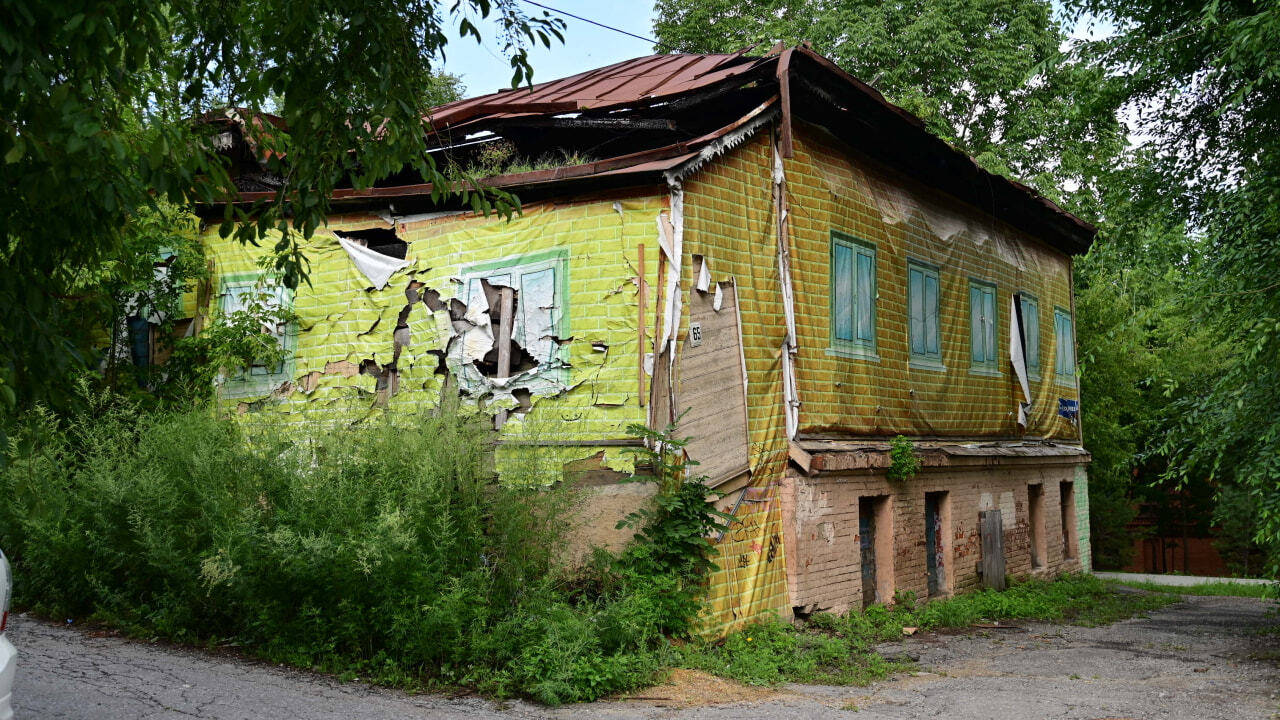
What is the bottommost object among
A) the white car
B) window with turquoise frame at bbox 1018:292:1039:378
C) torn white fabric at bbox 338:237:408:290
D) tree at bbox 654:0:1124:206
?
the white car

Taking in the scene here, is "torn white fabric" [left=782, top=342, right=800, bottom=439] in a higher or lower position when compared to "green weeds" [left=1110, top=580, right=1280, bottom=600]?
higher

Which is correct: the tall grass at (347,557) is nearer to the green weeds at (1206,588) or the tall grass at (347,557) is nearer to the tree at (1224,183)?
the tree at (1224,183)

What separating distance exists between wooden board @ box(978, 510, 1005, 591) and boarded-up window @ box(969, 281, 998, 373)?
7.03ft

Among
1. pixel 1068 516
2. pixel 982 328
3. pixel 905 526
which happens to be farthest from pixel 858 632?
pixel 1068 516

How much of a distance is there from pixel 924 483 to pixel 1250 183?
494cm

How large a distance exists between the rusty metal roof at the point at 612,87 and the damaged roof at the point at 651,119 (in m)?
0.02

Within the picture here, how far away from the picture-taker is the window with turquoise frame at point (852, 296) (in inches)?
451

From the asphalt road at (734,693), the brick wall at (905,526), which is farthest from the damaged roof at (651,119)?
the asphalt road at (734,693)

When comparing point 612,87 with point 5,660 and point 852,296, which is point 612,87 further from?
point 5,660

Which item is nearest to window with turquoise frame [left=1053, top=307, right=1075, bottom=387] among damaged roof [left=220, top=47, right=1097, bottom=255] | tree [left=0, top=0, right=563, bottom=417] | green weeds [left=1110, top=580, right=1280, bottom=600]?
green weeds [left=1110, top=580, right=1280, bottom=600]

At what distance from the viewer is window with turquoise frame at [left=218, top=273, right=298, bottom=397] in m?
11.1

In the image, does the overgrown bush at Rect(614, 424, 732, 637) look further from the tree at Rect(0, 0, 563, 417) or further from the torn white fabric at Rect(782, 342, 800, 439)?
the tree at Rect(0, 0, 563, 417)

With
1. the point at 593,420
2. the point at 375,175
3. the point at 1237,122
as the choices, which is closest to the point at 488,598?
the point at 593,420

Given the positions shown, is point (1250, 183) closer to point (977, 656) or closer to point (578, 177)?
point (977, 656)
